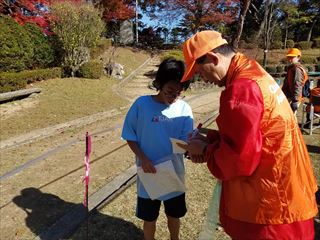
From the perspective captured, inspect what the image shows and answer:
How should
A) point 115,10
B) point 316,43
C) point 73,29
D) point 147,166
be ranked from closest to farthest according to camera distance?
point 147,166 → point 73,29 → point 115,10 → point 316,43

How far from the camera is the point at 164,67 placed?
2508mm

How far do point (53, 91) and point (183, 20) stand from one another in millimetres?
15992

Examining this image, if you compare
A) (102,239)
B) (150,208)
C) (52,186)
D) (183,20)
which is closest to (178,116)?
(150,208)

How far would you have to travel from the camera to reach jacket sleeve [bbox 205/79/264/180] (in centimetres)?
153

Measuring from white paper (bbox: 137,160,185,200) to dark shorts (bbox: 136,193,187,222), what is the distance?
97 millimetres

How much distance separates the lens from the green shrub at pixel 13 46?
38.1 feet

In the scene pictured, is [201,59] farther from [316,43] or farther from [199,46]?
[316,43]

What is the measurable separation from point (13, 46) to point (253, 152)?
1185 centimetres

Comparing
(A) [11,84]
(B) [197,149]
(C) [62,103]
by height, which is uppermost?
(B) [197,149]

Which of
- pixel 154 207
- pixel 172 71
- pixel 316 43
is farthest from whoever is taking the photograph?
pixel 316 43

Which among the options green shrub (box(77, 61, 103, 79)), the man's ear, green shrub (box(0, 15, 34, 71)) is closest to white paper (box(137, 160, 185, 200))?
the man's ear

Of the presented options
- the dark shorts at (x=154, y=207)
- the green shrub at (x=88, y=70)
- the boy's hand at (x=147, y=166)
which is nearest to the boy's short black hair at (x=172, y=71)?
the boy's hand at (x=147, y=166)

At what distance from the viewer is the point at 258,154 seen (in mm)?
1588

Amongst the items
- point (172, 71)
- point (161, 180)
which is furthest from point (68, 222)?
point (172, 71)
